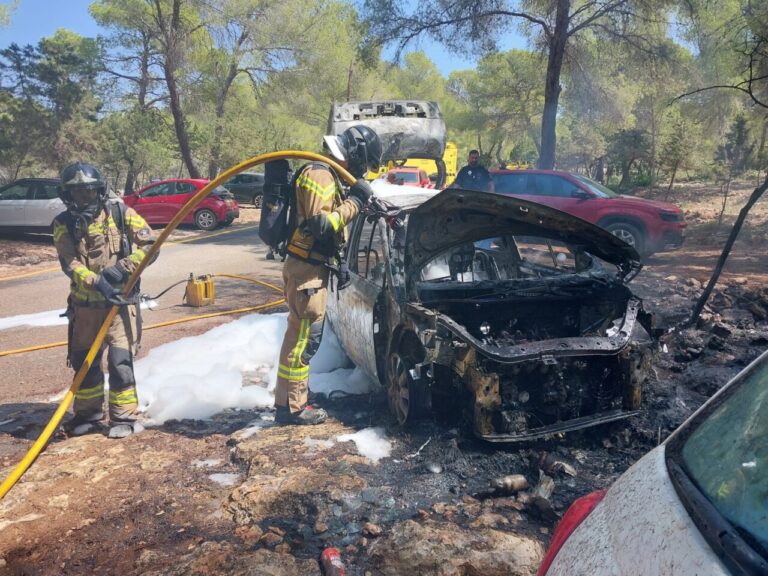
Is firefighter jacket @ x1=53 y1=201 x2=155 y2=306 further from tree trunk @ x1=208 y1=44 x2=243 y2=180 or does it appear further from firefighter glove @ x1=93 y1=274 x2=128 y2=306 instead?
tree trunk @ x1=208 y1=44 x2=243 y2=180

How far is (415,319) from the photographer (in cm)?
414

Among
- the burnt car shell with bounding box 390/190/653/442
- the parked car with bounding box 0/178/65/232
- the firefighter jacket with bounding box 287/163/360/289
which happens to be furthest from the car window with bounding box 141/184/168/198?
the burnt car shell with bounding box 390/190/653/442

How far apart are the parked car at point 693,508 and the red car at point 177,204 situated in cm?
1847

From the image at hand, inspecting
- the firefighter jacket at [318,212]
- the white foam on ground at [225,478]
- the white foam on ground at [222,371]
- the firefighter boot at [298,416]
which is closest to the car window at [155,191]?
the white foam on ground at [222,371]

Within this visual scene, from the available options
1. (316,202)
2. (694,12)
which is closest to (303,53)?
(694,12)

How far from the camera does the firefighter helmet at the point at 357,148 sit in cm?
464

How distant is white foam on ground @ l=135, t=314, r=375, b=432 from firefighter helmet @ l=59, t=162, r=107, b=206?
64.4 inches

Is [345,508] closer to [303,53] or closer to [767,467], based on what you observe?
[767,467]

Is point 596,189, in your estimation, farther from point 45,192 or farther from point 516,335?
point 45,192

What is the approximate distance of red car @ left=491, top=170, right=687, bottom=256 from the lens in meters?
11.7

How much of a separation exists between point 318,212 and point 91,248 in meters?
1.73

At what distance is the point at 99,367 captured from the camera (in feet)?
15.1

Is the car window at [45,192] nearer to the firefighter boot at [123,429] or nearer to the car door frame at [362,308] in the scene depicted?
the car door frame at [362,308]

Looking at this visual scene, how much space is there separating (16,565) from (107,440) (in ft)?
4.90
